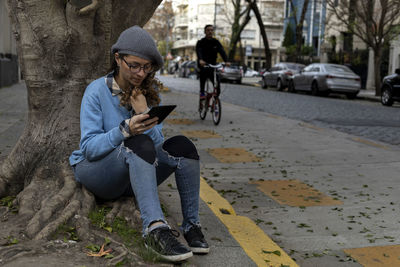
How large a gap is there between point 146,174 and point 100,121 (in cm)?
49

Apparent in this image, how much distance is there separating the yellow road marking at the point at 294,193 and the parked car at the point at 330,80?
685 inches

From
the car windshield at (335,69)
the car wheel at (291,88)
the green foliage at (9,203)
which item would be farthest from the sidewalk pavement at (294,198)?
the car wheel at (291,88)

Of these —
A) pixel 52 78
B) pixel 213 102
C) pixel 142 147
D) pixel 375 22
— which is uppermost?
pixel 375 22

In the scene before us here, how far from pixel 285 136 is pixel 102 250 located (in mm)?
6453

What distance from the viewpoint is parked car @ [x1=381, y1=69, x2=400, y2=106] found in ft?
59.2

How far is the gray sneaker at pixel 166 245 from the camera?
Result: 3.03 meters


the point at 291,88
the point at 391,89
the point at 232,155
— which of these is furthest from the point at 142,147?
the point at 291,88

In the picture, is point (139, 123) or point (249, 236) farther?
point (249, 236)

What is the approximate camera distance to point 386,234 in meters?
4.13

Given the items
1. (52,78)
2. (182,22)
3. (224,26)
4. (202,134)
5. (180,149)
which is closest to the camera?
(180,149)

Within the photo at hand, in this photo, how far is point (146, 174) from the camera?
3.20 m

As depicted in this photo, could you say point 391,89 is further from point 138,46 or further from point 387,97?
point 138,46

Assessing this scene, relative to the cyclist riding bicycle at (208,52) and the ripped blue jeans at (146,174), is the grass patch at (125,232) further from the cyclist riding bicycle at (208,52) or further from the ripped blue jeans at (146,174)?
the cyclist riding bicycle at (208,52)

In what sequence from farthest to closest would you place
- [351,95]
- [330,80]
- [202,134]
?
[351,95] < [330,80] < [202,134]
